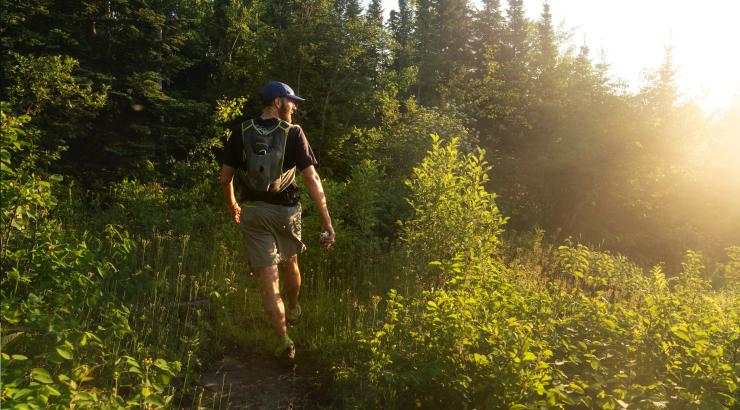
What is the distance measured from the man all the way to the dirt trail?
0.60ft

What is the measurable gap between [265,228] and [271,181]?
16.7 inches

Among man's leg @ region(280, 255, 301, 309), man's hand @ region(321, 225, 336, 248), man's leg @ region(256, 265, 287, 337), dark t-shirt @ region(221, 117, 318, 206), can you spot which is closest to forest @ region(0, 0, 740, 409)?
man's leg @ region(280, 255, 301, 309)

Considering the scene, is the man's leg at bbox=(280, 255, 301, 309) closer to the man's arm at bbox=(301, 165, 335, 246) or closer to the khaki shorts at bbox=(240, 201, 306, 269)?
the khaki shorts at bbox=(240, 201, 306, 269)

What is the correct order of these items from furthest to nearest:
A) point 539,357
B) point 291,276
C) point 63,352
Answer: point 291,276 < point 539,357 < point 63,352

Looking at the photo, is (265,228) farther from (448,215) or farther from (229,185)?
(448,215)

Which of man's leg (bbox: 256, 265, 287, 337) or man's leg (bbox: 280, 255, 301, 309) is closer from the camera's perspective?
man's leg (bbox: 256, 265, 287, 337)

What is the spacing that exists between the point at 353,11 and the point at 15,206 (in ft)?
112

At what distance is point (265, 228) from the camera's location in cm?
431

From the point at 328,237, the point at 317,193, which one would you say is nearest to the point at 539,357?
the point at 328,237

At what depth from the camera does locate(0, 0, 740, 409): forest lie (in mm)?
3287

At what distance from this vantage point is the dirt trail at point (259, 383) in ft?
12.5

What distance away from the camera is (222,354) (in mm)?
4559

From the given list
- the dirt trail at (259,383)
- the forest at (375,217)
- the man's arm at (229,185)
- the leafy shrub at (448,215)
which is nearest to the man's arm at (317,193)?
the man's arm at (229,185)

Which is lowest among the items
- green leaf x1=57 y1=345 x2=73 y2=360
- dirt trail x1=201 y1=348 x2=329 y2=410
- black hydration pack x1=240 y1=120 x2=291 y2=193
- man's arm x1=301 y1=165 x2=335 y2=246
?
dirt trail x1=201 y1=348 x2=329 y2=410
